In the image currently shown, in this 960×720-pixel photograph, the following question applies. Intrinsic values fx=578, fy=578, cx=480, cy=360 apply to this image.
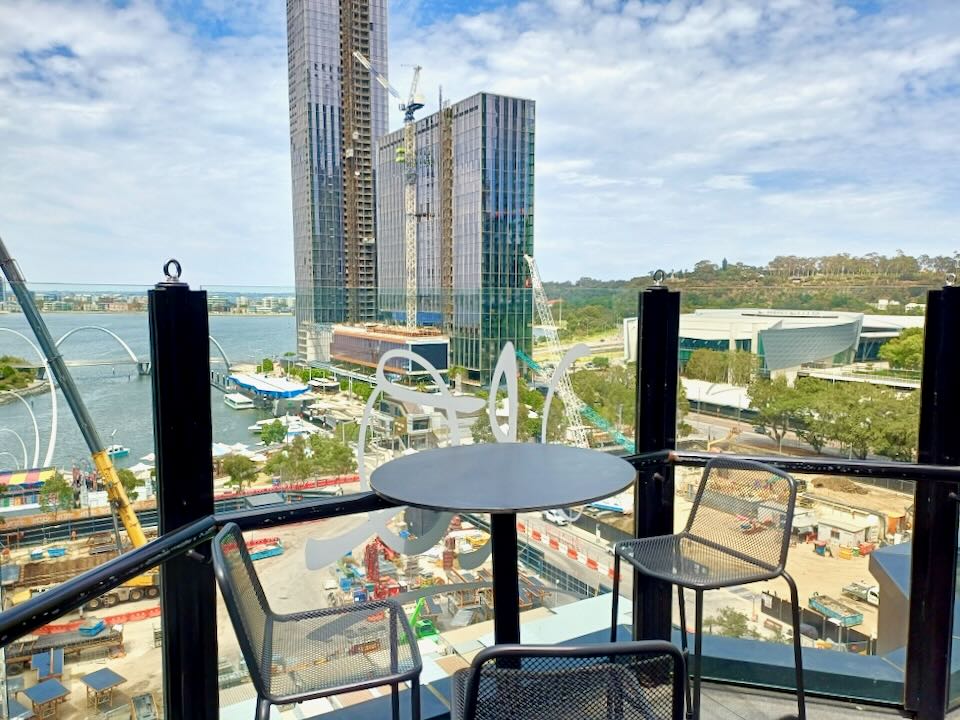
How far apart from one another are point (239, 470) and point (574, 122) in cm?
1646

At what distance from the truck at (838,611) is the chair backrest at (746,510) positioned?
24.1 inches

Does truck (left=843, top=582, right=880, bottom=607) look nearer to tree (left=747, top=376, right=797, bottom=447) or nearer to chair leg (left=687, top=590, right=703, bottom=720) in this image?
tree (left=747, top=376, right=797, bottom=447)

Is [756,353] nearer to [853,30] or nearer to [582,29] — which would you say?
[582,29]

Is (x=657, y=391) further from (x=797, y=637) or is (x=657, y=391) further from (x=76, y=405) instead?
(x=76, y=405)

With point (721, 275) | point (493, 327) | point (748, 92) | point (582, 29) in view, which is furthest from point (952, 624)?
point (748, 92)

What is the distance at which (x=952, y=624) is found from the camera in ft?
7.68

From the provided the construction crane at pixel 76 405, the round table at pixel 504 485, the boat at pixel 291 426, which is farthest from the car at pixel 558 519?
the construction crane at pixel 76 405

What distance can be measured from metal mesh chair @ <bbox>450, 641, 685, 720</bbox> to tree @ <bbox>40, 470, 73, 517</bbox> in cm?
135

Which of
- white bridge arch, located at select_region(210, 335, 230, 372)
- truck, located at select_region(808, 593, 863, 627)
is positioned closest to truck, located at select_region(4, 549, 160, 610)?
white bridge arch, located at select_region(210, 335, 230, 372)

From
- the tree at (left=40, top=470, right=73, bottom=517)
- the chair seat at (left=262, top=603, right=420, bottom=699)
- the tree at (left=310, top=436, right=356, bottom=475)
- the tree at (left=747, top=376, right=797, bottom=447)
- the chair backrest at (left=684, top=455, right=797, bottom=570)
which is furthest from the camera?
the tree at (left=747, top=376, right=797, bottom=447)

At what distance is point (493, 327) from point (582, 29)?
11642mm

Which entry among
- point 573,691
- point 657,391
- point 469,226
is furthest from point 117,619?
point 469,226

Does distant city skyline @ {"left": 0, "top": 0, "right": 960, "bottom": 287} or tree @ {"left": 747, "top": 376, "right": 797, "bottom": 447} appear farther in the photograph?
distant city skyline @ {"left": 0, "top": 0, "right": 960, "bottom": 287}

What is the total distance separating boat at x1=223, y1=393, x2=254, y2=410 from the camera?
1889mm
